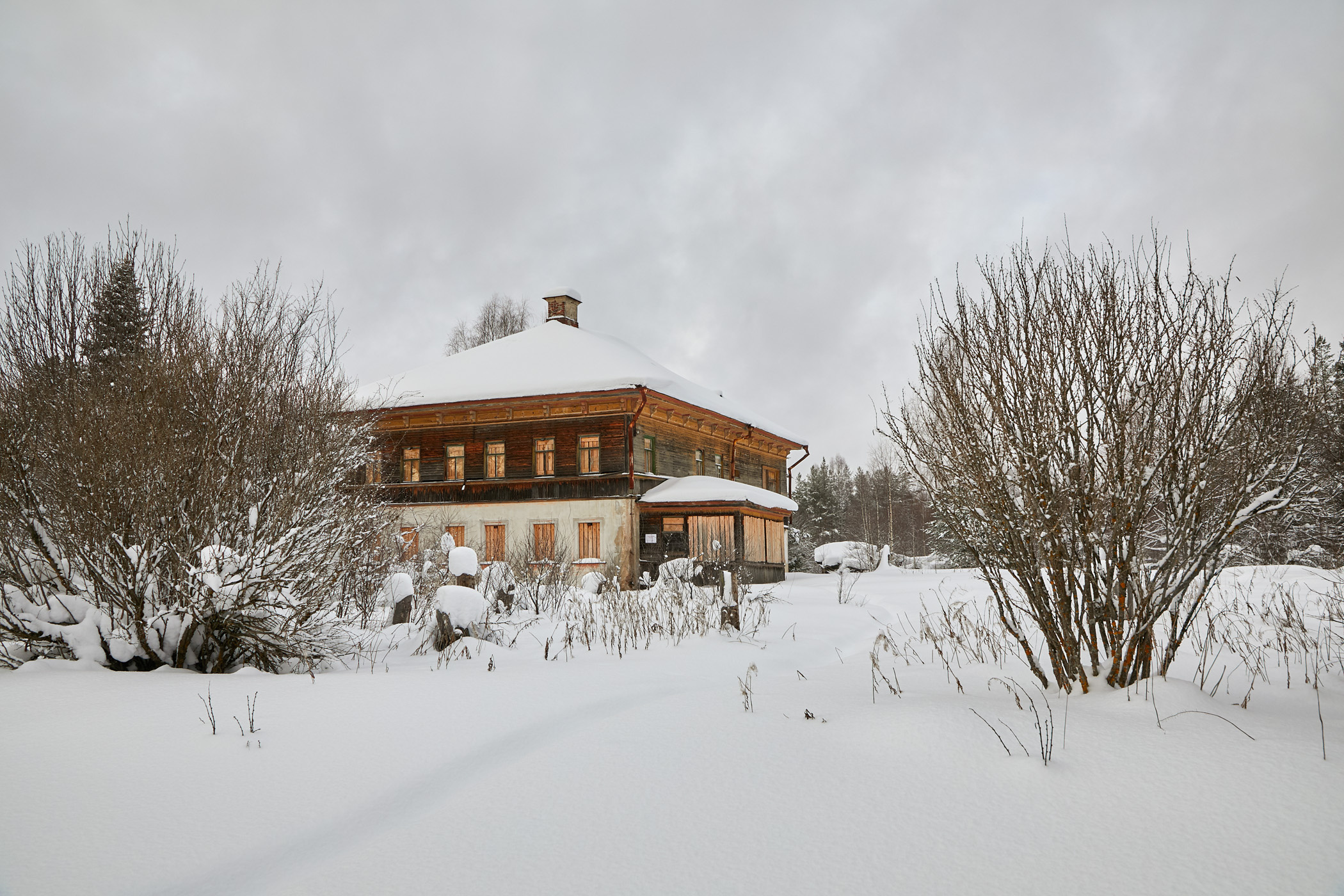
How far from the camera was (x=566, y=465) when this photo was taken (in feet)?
66.4

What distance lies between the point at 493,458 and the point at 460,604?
46.9 ft

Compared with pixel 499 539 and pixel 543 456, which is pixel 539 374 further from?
pixel 499 539

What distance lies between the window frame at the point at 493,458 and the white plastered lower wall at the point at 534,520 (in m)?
0.78

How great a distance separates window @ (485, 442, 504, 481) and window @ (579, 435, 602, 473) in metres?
2.38

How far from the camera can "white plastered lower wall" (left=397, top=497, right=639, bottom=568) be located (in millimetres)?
19594

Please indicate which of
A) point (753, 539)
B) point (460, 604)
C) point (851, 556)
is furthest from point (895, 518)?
point (460, 604)

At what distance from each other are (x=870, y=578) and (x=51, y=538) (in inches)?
678

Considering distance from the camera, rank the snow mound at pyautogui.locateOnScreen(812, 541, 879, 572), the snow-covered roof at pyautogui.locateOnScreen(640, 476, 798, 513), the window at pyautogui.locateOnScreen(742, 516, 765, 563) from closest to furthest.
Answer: the snow-covered roof at pyautogui.locateOnScreen(640, 476, 798, 513) → the window at pyautogui.locateOnScreen(742, 516, 765, 563) → the snow mound at pyautogui.locateOnScreen(812, 541, 879, 572)

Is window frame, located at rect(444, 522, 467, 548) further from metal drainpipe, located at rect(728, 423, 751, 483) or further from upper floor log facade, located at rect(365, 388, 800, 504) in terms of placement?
metal drainpipe, located at rect(728, 423, 751, 483)

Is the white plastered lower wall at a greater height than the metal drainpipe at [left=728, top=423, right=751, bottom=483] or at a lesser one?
lesser

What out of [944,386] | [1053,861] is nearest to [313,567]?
[944,386]

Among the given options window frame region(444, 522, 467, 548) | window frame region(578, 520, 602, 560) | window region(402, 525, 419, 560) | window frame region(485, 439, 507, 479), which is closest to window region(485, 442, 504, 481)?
window frame region(485, 439, 507, 479)

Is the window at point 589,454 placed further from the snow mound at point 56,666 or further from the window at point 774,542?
the snow mound at point 56,666

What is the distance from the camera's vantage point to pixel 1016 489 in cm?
Answer: 440
